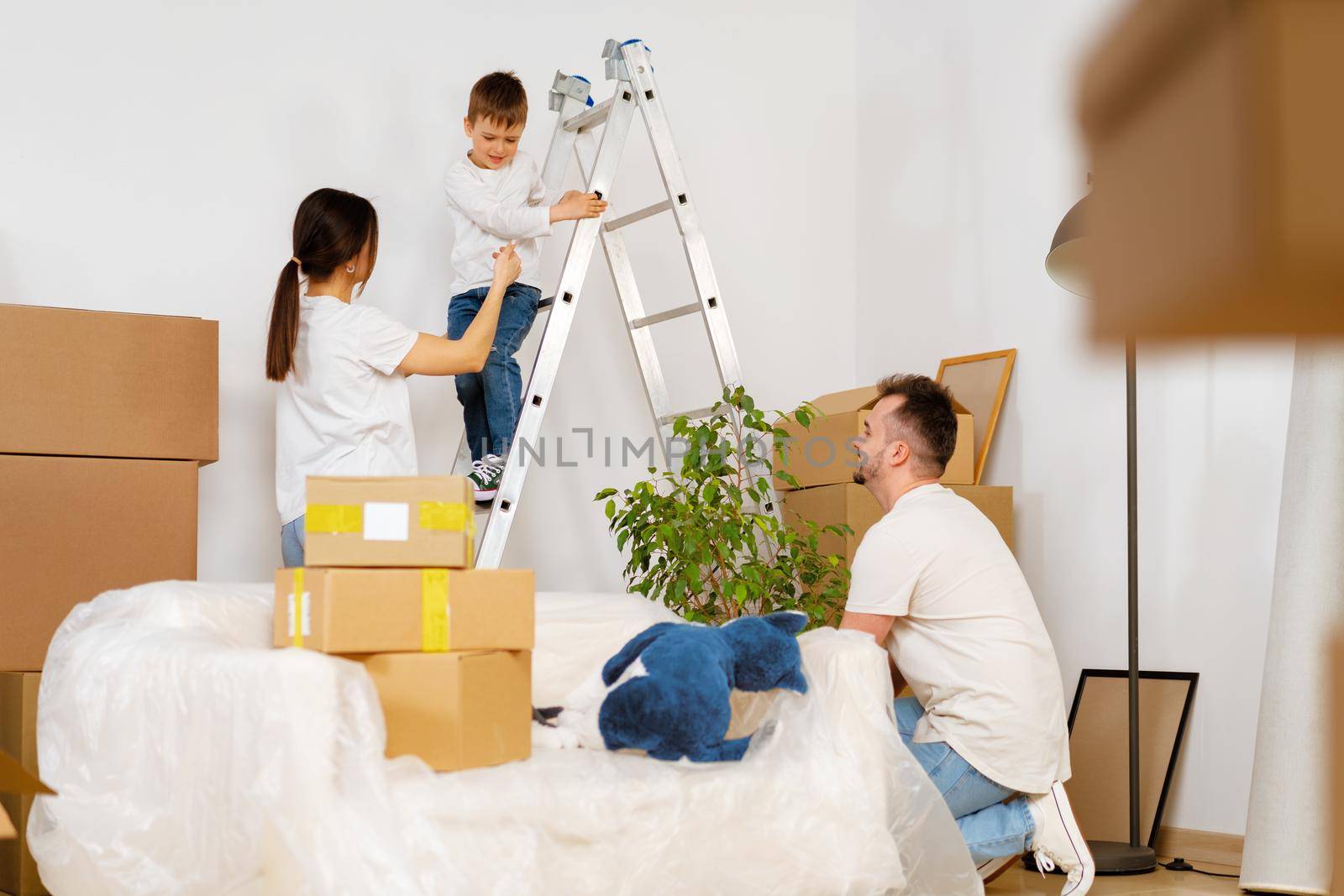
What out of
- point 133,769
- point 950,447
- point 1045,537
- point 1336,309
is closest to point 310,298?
point 133,769

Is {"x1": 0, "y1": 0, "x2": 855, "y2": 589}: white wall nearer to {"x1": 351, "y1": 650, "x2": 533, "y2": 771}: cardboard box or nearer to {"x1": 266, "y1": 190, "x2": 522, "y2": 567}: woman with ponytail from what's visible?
{"x1": 266, "y1": 190, "x2": 522, "y2": 567}: woman with ponytail

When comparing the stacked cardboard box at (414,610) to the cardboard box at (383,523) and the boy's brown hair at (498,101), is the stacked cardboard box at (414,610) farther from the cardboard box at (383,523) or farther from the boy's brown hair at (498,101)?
the boy's brown hair at (498,101)

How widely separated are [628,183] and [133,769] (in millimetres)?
2610

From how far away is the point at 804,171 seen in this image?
13.7 feet

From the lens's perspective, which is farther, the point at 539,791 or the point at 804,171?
the point at 804,171

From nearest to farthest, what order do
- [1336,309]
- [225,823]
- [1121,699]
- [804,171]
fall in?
[1336,309] → [225,823] → [1121,699] → [804,171]

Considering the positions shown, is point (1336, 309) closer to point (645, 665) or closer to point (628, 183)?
point (645, 665)

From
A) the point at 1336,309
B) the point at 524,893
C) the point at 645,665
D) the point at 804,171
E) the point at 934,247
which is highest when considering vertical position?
the point at 804,171

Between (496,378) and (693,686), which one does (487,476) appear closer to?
(496,378)

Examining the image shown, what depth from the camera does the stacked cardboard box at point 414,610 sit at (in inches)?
66.8

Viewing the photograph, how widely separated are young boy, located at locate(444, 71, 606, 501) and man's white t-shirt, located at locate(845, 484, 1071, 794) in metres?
1.13

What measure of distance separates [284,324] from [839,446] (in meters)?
1.51

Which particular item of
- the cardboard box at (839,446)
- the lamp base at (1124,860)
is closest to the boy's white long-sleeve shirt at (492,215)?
the cardboard box at (839,446)

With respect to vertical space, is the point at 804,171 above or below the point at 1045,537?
above
